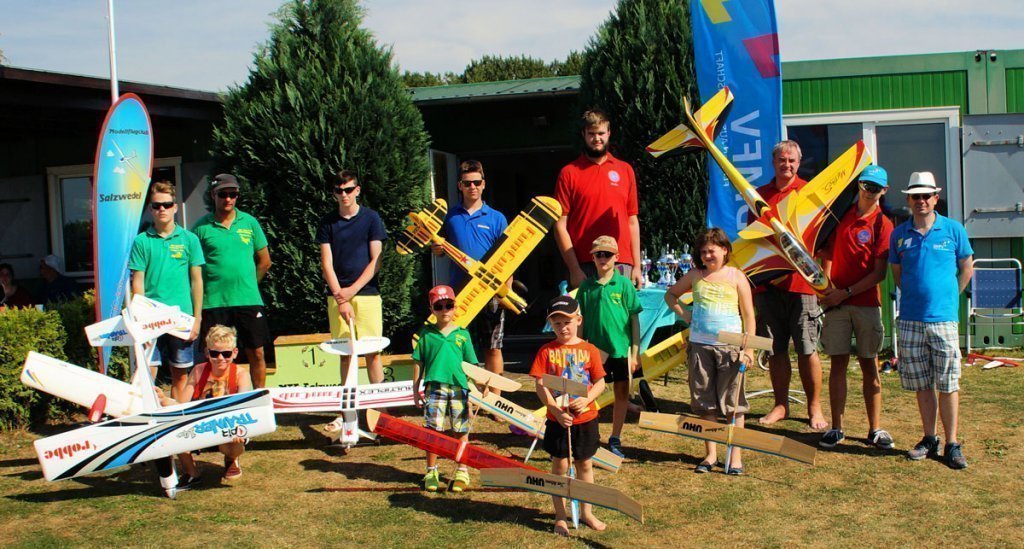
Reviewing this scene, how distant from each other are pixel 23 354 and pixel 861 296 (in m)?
5.64

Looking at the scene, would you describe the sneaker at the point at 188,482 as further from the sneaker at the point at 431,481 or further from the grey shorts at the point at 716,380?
the grey shorts at the point at 716,380

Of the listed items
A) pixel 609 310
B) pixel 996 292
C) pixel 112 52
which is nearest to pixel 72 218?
pixel 112 52

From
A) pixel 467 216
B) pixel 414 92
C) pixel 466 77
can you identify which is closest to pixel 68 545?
pixel 467 216

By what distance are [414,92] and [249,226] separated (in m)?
4.83

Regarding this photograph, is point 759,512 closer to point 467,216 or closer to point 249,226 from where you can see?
point 467,216

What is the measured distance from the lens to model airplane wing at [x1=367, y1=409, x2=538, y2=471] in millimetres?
4582

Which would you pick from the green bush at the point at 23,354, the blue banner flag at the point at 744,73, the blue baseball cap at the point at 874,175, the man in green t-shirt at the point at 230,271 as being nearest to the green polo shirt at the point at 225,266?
the man in green t-shirt at the point at 230,271

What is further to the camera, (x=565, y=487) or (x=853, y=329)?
(x=853, y=329)

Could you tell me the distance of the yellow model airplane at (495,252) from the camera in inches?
217

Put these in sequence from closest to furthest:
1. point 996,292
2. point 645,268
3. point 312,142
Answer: point 645,268, point 312,142, point 996,292

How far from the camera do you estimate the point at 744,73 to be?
7000 millimetres

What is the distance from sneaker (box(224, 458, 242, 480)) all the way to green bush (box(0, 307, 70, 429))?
2161mm

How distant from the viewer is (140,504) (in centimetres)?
463

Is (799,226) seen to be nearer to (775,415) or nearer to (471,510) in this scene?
(775,415)
